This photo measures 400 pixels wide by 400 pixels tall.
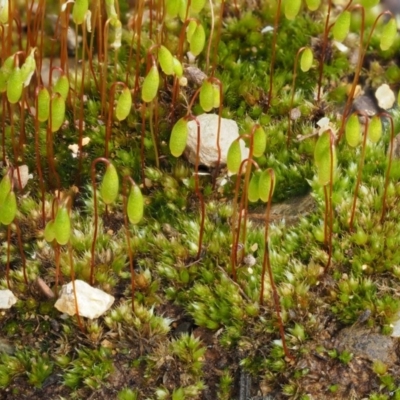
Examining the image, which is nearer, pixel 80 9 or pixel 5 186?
pixel 5 186

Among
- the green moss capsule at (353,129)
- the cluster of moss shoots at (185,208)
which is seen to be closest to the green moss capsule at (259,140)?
the cluster of moss shoots at (185,208)

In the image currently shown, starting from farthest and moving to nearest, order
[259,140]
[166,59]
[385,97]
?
[385,97] → [166,59] → [259,140]

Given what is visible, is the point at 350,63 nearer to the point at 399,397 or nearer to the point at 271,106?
the point at 271,106

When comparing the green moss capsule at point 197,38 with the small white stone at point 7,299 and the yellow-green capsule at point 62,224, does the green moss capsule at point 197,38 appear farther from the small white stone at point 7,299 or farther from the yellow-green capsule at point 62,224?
the small white stone at point 7,299

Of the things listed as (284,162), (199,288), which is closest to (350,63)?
(284,162)

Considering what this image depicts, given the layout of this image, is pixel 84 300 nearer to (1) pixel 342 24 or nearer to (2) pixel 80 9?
(2) pixel 80 9

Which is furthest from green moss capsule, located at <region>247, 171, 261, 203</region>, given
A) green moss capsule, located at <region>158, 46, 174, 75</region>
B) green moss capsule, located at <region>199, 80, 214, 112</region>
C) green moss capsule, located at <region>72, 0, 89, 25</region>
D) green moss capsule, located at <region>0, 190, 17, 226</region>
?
green moss capsule, located at <region>72, 0, 89, 25</region>

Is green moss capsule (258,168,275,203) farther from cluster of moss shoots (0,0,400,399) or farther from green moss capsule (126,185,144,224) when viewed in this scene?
green moss capsule (126,185,144,224)

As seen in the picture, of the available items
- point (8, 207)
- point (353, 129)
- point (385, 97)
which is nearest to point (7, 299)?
point (8, 207)

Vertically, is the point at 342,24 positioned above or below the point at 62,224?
above
